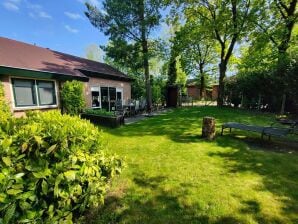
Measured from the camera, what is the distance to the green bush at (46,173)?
5.93 ft

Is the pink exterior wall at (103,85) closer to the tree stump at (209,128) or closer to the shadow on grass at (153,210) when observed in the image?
the tree stump at (209,128)

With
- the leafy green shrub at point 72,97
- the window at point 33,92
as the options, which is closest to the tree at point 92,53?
the leafy green shrub at point 72,97

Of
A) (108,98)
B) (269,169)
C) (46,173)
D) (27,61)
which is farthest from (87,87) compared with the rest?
(46,173)

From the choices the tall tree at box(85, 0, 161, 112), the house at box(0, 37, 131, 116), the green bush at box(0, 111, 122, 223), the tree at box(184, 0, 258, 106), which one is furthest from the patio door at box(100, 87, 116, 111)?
the green bush at box(0, 111, 122, 223)

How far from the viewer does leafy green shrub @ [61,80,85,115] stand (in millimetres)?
10367

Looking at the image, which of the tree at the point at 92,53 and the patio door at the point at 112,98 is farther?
the tree at the point at 92,53

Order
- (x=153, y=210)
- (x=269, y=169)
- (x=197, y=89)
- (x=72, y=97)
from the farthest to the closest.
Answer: (x=197, y=89) → (x=72, y=97) → (x=269, y=169) → (x=153, y=210)

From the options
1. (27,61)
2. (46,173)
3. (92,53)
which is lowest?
(46,173)

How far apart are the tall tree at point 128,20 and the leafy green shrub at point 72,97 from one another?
6105 millimetres

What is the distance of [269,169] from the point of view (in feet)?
15.6

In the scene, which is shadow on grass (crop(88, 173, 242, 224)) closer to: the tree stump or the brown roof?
the tree stump

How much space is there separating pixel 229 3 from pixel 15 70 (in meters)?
15.9

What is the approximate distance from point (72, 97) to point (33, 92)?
1876mm

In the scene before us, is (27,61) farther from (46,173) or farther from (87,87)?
(46,173)
